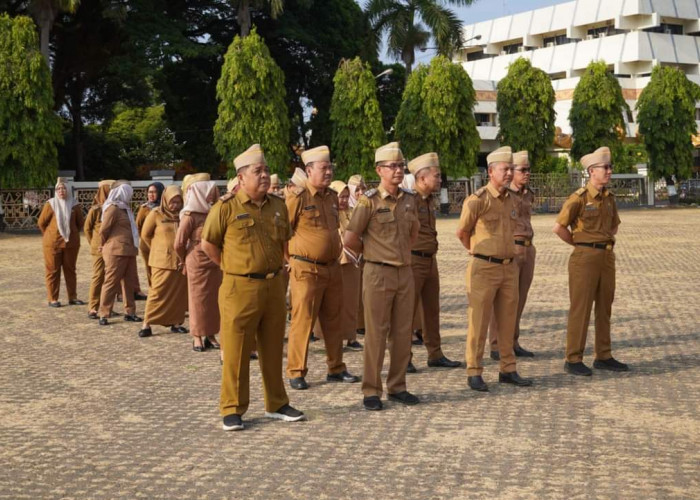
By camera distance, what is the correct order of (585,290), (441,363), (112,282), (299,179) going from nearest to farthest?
1. (585,290)
2. (441,363)
3. (299,179)
4. (112,282)

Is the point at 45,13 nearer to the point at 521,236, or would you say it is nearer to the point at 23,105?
the point at 23,105

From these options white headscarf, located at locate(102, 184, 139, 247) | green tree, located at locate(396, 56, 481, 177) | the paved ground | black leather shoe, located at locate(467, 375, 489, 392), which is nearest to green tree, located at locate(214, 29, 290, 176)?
green tree, located at locate(396, 56, 481, 177)

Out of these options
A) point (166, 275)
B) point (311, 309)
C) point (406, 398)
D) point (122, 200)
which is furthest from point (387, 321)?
point (122, 200)

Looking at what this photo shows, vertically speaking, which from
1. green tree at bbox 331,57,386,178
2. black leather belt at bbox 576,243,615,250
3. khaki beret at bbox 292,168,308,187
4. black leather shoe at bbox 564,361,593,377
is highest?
green tree at bbox 331,57,386,178

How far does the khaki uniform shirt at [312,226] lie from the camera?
7.70m

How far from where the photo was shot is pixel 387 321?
702 centimetres

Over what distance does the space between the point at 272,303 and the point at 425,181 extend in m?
1.93

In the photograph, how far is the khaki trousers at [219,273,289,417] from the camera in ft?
20.6

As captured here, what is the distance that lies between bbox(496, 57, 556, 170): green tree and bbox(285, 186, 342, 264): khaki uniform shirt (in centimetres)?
3613

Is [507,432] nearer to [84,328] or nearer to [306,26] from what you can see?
[84,328]

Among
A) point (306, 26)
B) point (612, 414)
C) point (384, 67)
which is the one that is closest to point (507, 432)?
point (612, 414)

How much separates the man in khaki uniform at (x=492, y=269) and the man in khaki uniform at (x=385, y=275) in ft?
2.29

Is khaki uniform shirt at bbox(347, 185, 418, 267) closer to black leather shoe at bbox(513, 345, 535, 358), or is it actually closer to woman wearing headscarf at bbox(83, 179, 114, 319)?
black leather shoe at bbox(513, 345, 535, 358)

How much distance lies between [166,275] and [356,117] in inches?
1115
